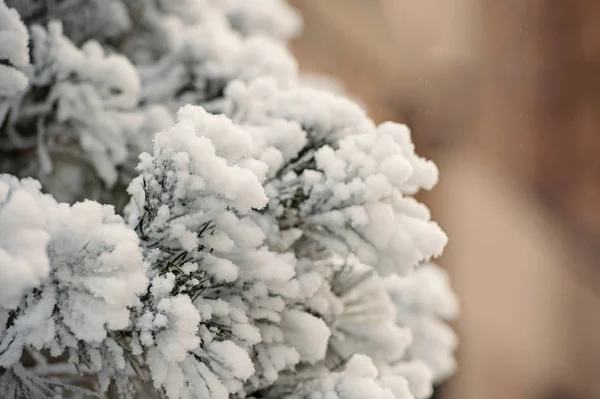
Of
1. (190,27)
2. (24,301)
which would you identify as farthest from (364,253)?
(190,27)

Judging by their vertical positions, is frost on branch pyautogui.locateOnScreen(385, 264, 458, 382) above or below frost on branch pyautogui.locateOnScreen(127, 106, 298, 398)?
above

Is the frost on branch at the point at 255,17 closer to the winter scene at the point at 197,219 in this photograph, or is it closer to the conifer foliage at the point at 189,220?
the winter scene at the point at 197,219

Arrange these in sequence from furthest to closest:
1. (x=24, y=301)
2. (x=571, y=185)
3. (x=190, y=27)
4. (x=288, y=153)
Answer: (x=571, y=185) → (x=190, y=27) → (x=288, y=153) → (x=24, y=301)

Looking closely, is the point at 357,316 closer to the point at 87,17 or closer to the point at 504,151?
the point at 87,17

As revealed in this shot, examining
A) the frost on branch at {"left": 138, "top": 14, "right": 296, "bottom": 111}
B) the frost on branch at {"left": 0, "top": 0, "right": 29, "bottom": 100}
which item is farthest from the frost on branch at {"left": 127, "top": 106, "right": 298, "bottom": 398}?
the frost on branch at {"left": 138, "top": 14, "right": 296, "bottom": 111}

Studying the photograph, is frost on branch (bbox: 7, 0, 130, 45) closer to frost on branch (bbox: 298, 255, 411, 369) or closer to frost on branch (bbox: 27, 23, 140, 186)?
frost on branch (bbox: 27, 23, 140, 186)

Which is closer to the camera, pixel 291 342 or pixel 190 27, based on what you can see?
pixel 291 342

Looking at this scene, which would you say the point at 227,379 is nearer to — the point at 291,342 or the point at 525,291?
the point at 291,342
